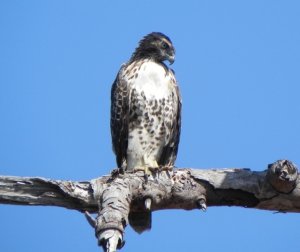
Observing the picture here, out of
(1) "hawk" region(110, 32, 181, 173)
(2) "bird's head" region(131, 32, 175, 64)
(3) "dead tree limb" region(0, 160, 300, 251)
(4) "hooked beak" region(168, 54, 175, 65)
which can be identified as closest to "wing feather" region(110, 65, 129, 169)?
(1) "hawk" region(110, 32, 181, 173)

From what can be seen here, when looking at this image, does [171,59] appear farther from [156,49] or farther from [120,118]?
[120,118]

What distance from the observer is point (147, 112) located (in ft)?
26.3

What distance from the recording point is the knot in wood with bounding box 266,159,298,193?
5.09m

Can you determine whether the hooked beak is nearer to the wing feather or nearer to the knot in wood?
the wing feather

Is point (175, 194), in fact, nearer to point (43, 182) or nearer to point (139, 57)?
point (43, 182)

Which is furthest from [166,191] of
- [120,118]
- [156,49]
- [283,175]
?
[156,49]

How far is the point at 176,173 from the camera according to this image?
5703 millimetres

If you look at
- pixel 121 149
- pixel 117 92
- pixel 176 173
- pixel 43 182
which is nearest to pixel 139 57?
pixel 117 92

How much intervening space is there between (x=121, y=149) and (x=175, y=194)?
2848 millimetres

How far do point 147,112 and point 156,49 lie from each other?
1.03m

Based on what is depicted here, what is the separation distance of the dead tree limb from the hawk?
2.30 meters

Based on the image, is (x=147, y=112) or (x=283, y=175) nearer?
(x=283, y=175)

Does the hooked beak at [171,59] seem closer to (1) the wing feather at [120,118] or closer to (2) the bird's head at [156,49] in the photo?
(2) the bird's head at [156,49]

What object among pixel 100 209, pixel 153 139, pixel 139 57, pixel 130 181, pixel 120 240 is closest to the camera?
pixel 120 240
